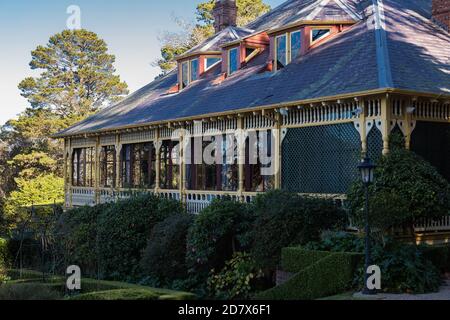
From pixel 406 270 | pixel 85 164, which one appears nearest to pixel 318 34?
Answer: pixel 406 270

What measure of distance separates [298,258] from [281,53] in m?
9.56

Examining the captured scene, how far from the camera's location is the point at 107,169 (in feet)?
105

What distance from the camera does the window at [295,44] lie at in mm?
21812

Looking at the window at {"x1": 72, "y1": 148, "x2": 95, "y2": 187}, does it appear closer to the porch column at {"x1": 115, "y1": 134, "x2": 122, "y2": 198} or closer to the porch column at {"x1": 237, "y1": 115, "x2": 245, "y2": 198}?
the porch column at {"x1": 115, "y1": 134, "x2": 122, "y2": 198}

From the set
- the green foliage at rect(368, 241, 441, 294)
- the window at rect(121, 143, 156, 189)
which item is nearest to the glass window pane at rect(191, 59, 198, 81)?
the window at rect(121, 143, 156, 189)

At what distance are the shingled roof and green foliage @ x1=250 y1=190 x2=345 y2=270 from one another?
9.72ft

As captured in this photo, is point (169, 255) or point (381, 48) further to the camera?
point (169, 255)

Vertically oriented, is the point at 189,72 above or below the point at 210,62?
below

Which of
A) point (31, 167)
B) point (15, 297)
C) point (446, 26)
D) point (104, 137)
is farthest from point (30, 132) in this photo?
point (15, 297)

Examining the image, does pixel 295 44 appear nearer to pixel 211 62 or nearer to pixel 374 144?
pixel 374 144

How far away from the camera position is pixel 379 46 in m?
18.2

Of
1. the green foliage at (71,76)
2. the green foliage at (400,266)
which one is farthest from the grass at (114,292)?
the green foliage at (71,76)

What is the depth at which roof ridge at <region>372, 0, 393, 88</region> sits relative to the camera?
1621 cm
